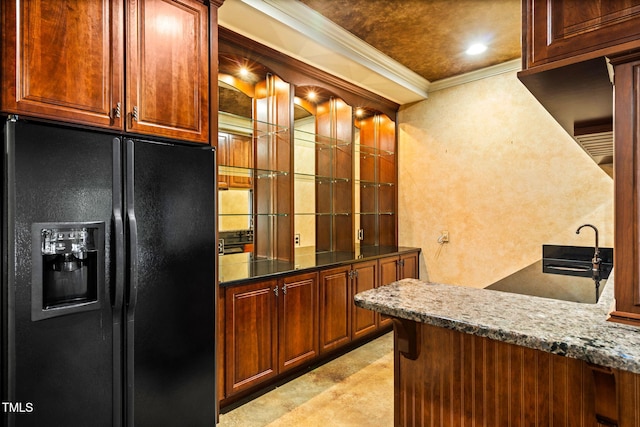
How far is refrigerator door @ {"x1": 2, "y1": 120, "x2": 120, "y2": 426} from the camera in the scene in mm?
1389

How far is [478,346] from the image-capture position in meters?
1.31

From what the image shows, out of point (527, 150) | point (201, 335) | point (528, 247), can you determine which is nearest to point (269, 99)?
point (201, 335)

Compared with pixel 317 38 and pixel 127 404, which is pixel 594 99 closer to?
pixel 317 38

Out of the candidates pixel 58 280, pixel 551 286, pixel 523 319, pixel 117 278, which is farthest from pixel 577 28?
pixel 58 280

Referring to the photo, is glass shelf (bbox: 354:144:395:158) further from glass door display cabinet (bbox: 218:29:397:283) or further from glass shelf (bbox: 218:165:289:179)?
glass shelf (bbox: 218:165:289:179)

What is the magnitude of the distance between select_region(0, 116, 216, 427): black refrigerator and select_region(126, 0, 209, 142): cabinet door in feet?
0.43

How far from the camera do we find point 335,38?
2.85 meters

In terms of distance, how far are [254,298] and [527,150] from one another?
9.57ft

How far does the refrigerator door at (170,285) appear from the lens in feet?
5.52

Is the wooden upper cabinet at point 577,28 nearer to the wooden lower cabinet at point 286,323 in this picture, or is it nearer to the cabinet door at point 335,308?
the wooden lower cabinet at point 286,323

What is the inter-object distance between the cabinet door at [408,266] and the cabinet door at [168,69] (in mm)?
2601

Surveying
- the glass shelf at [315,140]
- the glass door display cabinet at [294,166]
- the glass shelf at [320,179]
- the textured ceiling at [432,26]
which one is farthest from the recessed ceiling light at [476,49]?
the glass shelf at [320,179]

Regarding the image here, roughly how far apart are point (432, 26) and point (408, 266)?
2.41m

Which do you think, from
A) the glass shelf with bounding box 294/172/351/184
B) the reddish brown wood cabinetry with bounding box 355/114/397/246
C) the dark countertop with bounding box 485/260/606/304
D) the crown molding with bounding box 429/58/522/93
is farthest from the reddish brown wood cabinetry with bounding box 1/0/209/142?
the crown molding with bounding box 429/58/522/93
